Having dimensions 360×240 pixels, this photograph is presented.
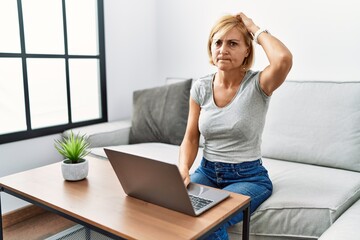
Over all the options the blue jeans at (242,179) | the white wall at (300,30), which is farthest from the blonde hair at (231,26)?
the white wall at (300,30)

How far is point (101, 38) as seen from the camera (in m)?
2.60

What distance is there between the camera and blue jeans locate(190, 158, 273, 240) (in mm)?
1365

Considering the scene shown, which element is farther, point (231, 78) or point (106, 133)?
point (106, 133)

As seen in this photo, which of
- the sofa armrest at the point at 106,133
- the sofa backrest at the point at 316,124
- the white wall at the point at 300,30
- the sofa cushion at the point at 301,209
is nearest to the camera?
the sofa cushion at the point at 301,209

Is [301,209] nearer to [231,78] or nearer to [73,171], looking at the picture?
[231,78]

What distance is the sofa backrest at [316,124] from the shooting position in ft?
6.03

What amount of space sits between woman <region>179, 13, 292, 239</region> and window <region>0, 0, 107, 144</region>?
1246 mm

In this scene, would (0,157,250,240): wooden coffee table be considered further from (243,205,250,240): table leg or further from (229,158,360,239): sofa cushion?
(229,158,360,239): sofa cushion

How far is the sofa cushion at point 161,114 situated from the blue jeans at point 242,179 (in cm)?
91

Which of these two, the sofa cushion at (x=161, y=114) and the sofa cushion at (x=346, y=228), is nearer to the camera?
the sofa cushion at (x=346, y=228)

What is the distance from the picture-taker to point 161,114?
2.39 m

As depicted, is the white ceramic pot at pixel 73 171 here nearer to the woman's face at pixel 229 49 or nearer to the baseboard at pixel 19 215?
the woman's face at pixel 229 49

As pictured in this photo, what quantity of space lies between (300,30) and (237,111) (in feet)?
3.60

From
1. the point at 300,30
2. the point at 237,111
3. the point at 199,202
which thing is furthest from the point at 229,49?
the point at 300,30
